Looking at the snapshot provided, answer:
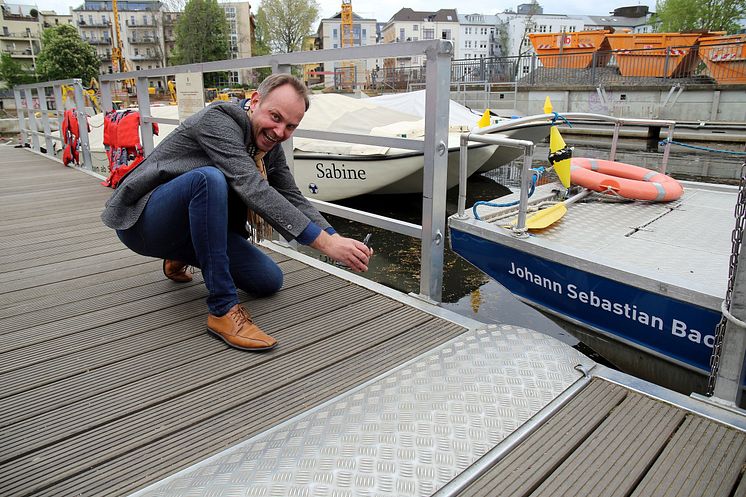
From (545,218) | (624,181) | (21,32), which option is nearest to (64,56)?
(21,32)

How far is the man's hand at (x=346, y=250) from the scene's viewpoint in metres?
2.09

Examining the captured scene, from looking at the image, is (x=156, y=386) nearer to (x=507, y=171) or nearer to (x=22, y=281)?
(x=22, y=281)

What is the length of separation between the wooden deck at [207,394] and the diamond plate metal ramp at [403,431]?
77mm

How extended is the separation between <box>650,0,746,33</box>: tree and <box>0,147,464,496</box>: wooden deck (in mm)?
44066

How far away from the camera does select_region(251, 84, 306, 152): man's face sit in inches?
87.9

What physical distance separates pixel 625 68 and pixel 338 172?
54.1 feet

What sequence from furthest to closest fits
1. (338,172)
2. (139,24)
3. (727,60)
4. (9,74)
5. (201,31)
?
(139,24) < (201,31) < (9,74) < (727,60) < (338,172)

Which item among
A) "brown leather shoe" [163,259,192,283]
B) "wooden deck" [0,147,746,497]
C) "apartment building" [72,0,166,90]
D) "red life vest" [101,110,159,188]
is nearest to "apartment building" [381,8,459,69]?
"apartment building" [72,0,166,90]

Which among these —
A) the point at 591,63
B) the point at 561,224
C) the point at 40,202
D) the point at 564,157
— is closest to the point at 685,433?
the point at 561,224

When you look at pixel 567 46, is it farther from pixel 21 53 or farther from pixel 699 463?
pixel 21 53

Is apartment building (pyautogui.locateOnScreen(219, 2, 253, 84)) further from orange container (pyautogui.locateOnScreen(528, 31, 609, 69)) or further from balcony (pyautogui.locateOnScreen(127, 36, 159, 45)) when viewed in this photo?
orange container (pyautogui.locateOnScreen(528, 31, 609, 69))

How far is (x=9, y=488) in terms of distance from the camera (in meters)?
1.50

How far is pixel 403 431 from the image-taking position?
1.66 metres

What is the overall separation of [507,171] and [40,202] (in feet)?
29.9
